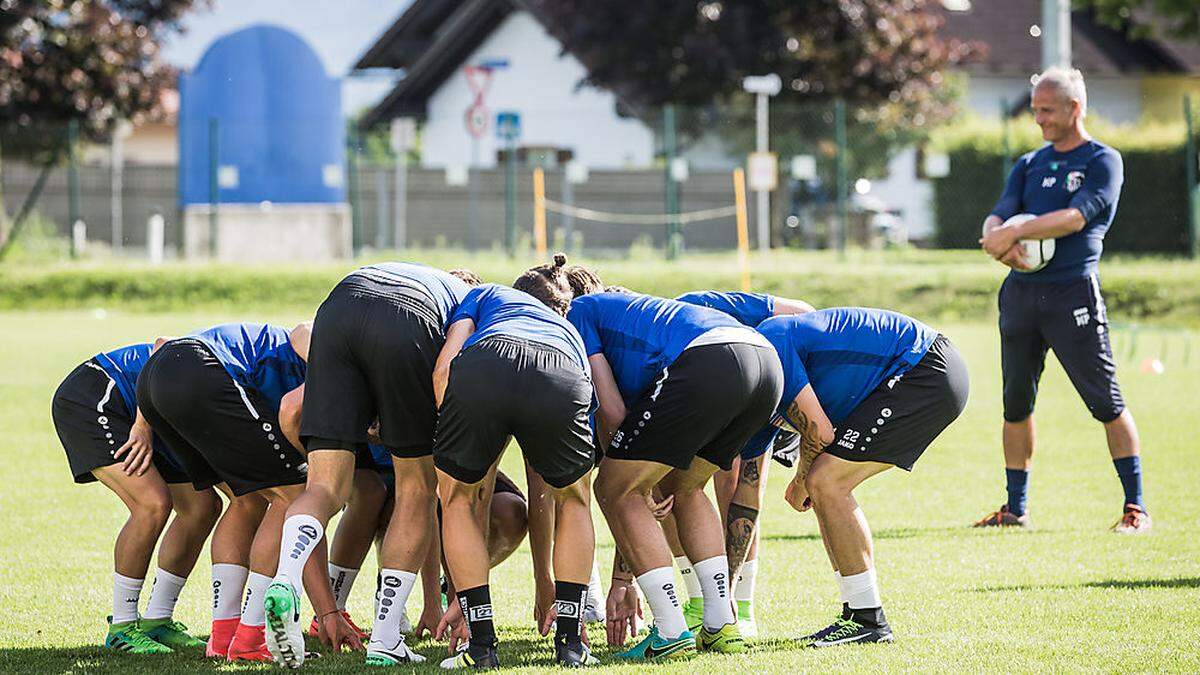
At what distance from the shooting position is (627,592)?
21.6 feet

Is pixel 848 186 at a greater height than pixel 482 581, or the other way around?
pixel 848 186

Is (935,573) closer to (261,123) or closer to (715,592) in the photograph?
(715,592)

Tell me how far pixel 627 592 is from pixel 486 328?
135cm

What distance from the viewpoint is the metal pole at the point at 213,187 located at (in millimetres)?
26594

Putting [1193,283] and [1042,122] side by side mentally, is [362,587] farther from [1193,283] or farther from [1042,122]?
[1193,283]

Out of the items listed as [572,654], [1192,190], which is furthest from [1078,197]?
[1192,190]

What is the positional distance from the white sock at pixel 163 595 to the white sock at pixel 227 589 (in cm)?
30

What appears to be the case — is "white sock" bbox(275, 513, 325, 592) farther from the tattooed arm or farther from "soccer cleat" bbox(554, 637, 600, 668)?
the tattooed arm

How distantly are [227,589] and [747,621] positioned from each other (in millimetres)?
2150

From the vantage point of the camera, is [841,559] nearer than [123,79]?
Yes

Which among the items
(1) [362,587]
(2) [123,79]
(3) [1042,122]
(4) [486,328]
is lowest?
(1) [362,587]

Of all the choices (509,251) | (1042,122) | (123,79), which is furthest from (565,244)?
(1042,122)

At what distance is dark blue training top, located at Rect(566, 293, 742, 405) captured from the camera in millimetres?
6246

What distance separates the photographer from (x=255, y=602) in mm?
6191
